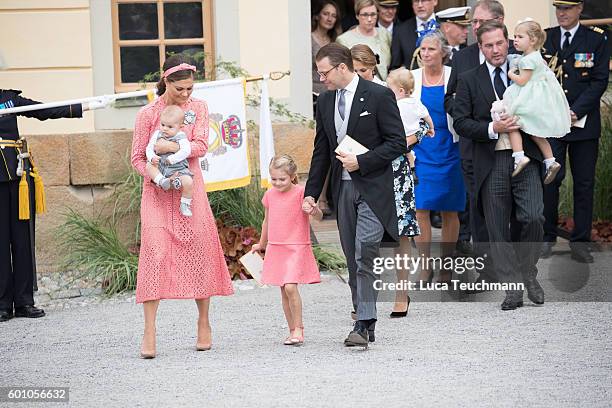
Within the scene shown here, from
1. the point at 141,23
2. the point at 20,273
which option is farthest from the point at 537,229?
the point at 141,23

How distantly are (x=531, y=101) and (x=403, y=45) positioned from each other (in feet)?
9.72

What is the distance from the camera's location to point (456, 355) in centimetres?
741

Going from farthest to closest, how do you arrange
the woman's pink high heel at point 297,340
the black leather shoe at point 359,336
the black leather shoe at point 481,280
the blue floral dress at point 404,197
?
the black leather shoe at point 481,280, the blue floral dress at point 404,197, the woman's pink high heel at point 297,340, the black leather shoe at point 359,336

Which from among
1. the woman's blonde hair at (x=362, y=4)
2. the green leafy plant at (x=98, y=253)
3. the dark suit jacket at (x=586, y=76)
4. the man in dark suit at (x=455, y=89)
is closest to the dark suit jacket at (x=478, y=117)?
the man in dark suit at (x=455, y=89)

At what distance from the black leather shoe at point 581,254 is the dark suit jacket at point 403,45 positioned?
2242 millimetres

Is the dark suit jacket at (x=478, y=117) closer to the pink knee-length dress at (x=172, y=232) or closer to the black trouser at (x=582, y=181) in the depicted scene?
the black trouser at (x=582, y=181)

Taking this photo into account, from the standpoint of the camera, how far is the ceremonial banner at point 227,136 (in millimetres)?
10422

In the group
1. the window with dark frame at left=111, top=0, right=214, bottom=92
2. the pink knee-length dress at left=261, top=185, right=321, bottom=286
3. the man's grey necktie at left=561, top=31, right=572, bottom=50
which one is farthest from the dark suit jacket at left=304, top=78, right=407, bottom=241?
the window with dark frame at left=111, top=0, right=214, bottom=92

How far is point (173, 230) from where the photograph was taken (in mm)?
7699

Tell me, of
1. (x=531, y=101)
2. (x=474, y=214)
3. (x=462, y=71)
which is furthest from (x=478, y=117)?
(x=474, y=214)

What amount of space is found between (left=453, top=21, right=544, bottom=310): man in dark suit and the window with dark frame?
3302 millimetres

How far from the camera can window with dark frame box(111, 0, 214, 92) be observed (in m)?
11.6

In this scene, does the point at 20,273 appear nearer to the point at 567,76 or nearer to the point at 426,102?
the point at 426,102

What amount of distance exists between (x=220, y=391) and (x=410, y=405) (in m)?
1.02
